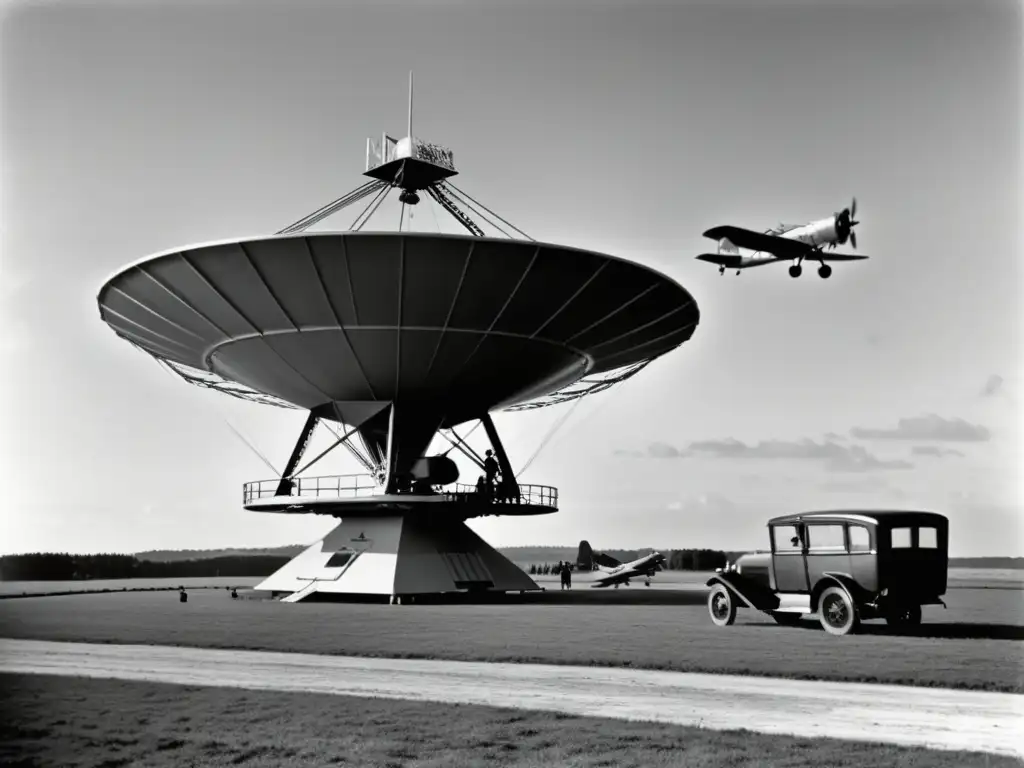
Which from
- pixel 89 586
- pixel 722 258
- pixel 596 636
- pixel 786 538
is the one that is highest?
pixel 722 258

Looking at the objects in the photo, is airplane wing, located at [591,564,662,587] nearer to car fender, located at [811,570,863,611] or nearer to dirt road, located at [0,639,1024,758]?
car fender, located at [811,570,863,611]

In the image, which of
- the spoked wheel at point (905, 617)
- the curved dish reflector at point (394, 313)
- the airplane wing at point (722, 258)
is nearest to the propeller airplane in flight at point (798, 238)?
the airplane wing at point (722, 258)

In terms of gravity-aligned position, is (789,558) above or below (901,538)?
below

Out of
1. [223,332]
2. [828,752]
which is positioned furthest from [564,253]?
[828,752]

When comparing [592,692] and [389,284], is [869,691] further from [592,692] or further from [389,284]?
[389,284]

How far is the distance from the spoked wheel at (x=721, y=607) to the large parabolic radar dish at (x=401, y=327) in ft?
43.5

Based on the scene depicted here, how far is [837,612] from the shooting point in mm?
20625

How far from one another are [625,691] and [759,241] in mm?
18759

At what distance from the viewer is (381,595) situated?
3741 cm

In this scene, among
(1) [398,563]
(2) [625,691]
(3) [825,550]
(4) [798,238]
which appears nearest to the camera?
(2) [625,691]

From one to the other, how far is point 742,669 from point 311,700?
667 cm

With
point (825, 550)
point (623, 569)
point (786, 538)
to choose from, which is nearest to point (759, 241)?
point (786, 538)

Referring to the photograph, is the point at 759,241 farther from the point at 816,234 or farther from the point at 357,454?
the point at 357,454

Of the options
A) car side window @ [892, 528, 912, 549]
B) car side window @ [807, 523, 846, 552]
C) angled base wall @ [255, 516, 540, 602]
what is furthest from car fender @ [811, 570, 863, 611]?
angled base wall @ [255, 516, 540, 602]
